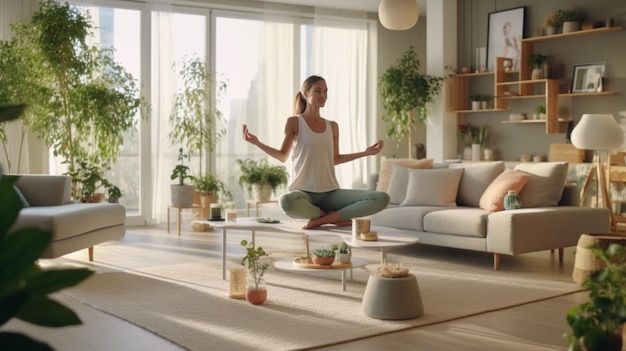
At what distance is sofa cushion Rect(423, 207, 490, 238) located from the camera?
5.21 meters

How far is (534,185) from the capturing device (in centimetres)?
553

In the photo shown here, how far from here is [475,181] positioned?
5.96 meters

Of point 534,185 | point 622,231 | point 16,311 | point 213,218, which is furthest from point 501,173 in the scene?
point 16,311

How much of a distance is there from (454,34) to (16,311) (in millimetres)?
8656

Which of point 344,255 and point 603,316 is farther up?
point 603,316

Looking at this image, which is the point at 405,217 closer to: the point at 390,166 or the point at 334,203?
→ the point at 390,166

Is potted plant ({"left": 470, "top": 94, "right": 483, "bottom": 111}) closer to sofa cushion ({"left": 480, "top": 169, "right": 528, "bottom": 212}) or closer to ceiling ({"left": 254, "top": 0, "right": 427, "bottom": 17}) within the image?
ceiling ({"left": 254, "top": 0, "right": 427, "bottom": 17})

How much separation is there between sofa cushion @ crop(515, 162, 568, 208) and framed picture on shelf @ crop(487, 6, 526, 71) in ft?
9.19

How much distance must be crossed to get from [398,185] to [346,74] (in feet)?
11.7

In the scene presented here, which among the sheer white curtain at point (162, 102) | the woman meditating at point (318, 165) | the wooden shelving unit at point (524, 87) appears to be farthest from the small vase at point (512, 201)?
the sheer white curtain at point (162, 102)

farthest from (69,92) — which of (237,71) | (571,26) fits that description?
(571,26)

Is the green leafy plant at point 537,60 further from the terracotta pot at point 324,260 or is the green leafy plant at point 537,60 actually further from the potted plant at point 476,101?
the terracotta pot at point 324,260

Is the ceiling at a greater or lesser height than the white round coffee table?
greater

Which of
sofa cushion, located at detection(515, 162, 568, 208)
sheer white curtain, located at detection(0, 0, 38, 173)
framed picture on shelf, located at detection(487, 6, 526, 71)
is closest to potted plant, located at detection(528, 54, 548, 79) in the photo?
framed picture on shelf, located at detection(487, 6, 526, 71)
